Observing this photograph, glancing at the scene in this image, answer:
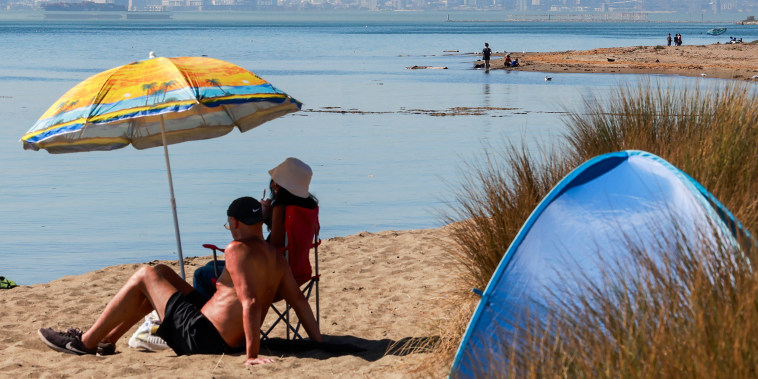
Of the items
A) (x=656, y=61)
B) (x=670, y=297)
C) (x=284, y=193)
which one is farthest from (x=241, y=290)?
(x=656, y=61)

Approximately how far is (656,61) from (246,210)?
129 ft

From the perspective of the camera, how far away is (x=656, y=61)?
41094mm

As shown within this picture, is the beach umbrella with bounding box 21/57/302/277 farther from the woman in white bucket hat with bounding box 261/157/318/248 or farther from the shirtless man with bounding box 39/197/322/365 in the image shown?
Answer: the shirtless man with bounding box 39/197/322/365

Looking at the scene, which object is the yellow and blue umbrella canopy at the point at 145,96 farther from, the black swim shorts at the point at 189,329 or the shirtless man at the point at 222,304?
the black swim shorts at the point at 189,329

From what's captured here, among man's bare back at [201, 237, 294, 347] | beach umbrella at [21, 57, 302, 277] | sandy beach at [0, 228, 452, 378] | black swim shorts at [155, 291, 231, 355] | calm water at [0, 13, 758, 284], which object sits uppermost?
beach umbrella at [21, 57, 302, 277]

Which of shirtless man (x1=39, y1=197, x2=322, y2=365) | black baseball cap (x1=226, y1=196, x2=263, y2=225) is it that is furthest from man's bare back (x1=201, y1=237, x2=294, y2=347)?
black baseball cap (x1=226, y1=196, x2=263, y2=225)

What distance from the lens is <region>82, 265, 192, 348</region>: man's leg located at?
5000 millimetres

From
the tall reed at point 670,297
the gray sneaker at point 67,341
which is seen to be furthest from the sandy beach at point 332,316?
the tall reed at point 670,297

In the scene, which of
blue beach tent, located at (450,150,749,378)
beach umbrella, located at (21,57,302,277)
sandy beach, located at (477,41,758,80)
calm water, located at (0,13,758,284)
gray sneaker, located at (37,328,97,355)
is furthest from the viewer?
sandy beach, located at (477,41,758,80)

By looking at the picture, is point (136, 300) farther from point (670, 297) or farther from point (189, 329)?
point (670, 297)

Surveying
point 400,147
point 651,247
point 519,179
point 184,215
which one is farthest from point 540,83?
point 651,247

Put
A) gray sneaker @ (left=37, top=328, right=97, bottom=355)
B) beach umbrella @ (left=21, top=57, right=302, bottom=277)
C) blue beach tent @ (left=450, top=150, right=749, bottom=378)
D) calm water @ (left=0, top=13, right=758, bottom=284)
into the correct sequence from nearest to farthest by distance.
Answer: blue beach tent @ (left=450, top=150, right=749, bottom=378)
beach umbrella @ (left=21, top=57, right=302, bottom=277)
gray sneaker @ (left=37, top=328, right=97, bottom=355)
calm water @ (left=0, top=13, right=758, bottom=284)

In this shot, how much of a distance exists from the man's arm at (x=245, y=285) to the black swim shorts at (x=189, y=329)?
1.09ft

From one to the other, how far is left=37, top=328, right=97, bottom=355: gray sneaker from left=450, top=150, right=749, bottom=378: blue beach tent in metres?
2.47
